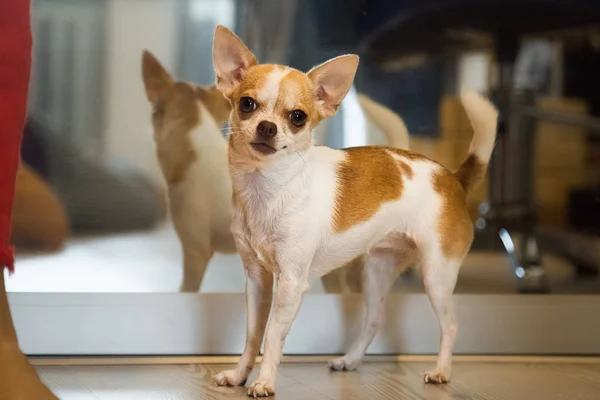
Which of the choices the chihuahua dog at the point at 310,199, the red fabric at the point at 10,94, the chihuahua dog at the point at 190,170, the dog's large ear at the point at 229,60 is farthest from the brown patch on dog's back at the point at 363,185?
the red fabric at the point at 10,94

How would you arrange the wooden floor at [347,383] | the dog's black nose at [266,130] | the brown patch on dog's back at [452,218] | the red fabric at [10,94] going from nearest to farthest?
1. the red fabric at [10,94]
2. the dog's black nose at [266,130]
3. the wooden floor at [347,383]
4. the brown patch on dog's back at [452,218]

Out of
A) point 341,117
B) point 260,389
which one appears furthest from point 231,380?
point 341,117

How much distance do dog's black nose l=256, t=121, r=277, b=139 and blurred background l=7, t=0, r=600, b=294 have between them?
42 cm

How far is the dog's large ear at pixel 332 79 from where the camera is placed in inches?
45.1

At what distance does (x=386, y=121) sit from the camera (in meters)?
1.49

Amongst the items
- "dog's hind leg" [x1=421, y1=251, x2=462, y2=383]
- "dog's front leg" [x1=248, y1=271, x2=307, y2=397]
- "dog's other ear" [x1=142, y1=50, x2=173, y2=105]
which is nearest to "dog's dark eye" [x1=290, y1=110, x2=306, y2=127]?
"dog's front leg" [x1=248, y1=271, x2=307, y2=397]

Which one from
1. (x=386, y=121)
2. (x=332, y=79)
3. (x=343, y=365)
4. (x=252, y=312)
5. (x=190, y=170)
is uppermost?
(x=332, y=79)

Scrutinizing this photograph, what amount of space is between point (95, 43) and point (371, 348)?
0.75 metres

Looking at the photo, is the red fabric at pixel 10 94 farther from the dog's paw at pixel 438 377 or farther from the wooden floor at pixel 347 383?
the dog's paw at pixel 438 377

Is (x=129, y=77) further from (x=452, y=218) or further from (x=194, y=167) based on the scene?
(x=452, y=218)

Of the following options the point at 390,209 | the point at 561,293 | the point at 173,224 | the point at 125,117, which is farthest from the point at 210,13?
the point at 561,293

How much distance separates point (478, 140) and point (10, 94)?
29.9 inches

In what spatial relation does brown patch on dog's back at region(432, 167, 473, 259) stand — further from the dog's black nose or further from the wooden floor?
the dog's black nose

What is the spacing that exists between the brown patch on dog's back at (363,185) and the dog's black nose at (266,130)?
18 centimetres
